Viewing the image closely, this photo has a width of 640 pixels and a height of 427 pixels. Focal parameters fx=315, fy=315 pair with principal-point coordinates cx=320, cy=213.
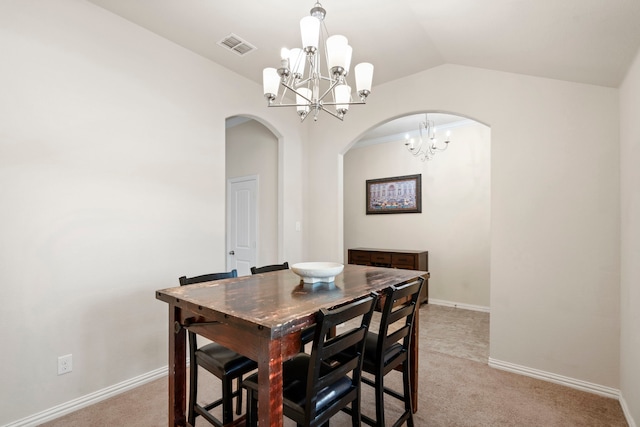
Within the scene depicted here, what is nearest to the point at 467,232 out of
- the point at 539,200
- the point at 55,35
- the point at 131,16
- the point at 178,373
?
the point at 539,200

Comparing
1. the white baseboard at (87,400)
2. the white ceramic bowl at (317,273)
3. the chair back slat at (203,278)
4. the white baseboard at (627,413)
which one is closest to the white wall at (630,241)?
the white baseboard at (627,413)

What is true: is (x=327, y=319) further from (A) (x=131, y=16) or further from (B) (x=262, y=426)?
(A) (x=131, y=16)

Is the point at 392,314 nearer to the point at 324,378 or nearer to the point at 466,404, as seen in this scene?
the point at 324,378

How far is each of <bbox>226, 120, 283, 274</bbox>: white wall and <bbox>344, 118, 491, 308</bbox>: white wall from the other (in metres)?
2.08

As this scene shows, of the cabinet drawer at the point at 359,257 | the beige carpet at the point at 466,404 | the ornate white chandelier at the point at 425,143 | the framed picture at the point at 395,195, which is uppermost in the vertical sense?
the ornate white chandelier at the point at 425,143

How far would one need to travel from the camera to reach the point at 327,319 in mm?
1237

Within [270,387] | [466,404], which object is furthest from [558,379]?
[270,387]

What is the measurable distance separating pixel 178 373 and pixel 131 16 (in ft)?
8.51

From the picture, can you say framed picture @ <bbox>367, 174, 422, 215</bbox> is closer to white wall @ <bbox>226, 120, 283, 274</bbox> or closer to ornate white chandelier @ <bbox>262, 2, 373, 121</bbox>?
white wall @ <bbox>226, 120, 283, 274</bbox>

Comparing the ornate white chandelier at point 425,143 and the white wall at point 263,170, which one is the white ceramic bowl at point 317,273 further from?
the ornate white chandelier at point 425,143

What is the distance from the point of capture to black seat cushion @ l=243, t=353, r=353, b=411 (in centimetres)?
135

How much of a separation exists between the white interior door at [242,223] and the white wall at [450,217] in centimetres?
218

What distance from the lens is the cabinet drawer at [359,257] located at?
194 inches

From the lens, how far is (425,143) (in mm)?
4938
